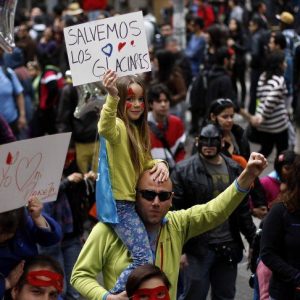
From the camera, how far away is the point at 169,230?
4902 mm

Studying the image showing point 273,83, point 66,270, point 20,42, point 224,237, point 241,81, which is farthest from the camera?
point 241,81

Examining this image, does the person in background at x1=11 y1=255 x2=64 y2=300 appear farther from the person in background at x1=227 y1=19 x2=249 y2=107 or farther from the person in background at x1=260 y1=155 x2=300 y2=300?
the person in background at x1=227 y1=19 x2=249 y2=107

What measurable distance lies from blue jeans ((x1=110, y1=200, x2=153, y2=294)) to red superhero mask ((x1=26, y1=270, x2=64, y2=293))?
40 centimetres

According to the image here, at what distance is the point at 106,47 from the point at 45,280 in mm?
1543

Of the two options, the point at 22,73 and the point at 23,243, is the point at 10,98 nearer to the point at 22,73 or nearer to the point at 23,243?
the point at 22,73

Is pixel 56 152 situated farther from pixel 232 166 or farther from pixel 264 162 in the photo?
pixel 232 166

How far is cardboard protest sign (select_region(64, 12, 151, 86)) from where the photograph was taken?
5.30 m

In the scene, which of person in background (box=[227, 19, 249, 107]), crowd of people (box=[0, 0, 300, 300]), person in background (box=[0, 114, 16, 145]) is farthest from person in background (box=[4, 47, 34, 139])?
person in background (box=[0, 114, 16, 145])

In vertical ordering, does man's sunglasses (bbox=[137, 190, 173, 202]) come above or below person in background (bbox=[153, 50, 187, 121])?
above

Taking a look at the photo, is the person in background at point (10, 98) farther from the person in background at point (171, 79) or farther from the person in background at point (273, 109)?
A: the person in background at point (273, 109)

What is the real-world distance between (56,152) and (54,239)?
0.46m

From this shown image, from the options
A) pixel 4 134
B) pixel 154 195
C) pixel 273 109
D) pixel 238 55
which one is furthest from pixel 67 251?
pixel 238 55

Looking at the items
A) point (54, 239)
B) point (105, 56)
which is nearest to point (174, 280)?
point (54, 239)

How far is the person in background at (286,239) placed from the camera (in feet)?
16.9
